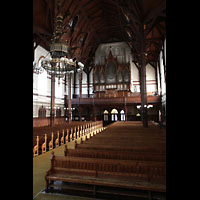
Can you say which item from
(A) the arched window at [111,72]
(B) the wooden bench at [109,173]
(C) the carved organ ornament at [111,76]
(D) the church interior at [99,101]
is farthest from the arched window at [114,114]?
(B) the wooden bench at [109,173]

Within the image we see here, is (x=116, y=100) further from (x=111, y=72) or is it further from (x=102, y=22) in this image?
(x=102, y=22)

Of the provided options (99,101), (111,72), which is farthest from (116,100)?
(111,72)

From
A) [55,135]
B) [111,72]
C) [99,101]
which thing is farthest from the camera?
[111,72]

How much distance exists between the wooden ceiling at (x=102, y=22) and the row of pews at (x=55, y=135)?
8.19 m

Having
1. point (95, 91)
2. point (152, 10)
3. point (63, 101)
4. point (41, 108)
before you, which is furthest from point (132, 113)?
point (152, 10)

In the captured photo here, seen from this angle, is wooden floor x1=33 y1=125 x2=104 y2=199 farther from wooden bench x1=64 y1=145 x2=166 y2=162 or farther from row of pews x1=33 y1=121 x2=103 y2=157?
wooden bench x1=64 y1=145 x2=166 y2=162

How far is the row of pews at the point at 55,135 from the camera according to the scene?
696 cm

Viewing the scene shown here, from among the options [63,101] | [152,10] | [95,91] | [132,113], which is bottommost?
[132,113]

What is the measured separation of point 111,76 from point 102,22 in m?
7.68

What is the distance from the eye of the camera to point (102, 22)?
67.2 ft
